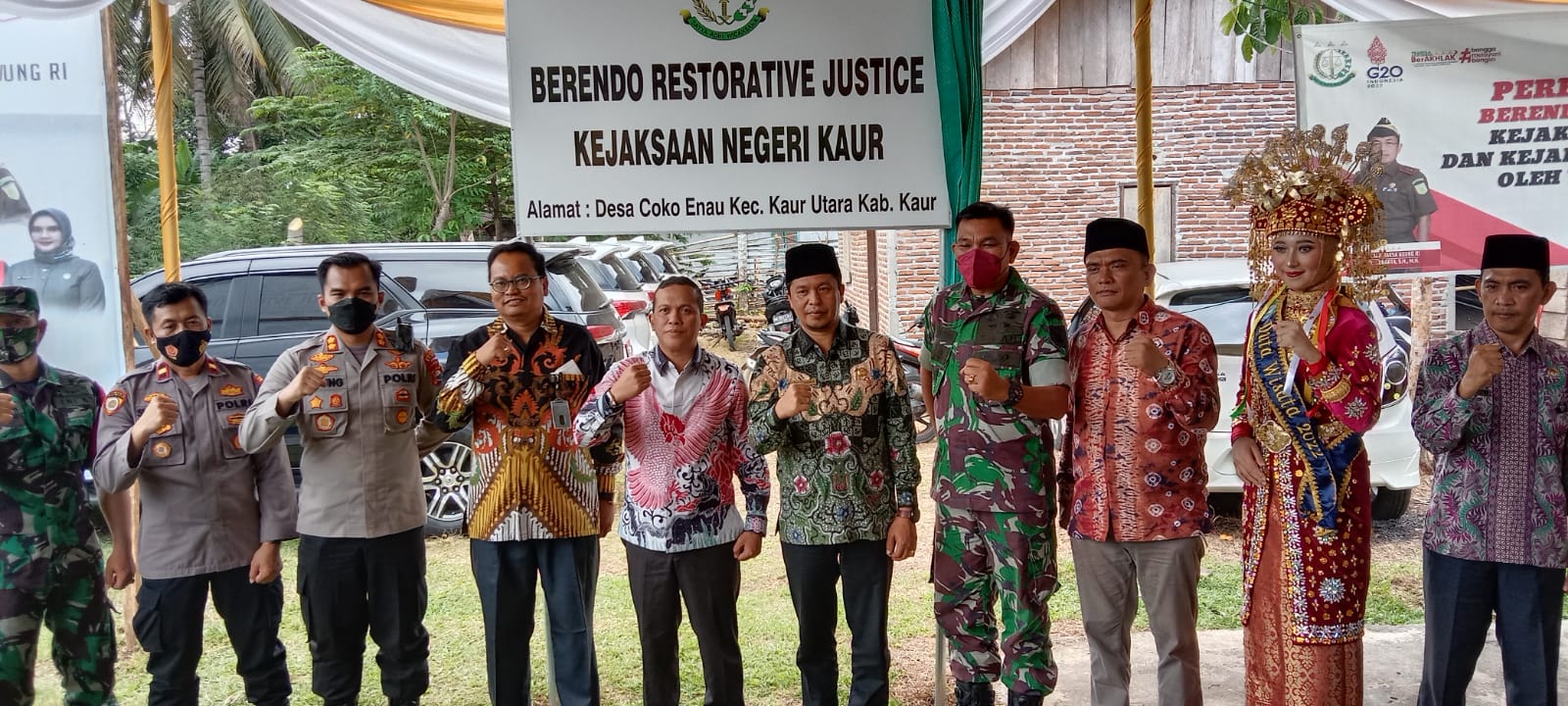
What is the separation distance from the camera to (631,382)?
3.27 metres

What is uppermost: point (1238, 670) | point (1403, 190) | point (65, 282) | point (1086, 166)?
point (1086, 166)

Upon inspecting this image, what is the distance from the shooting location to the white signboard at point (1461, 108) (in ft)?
15.0

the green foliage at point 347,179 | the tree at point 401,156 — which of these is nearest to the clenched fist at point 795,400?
the green foliage at point 347,179

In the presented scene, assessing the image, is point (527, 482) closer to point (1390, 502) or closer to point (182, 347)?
point (182, 347)

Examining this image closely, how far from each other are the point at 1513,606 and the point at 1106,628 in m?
1.27

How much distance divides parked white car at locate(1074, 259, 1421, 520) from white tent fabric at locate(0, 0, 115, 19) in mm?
5334

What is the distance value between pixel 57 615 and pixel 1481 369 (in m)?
4.55

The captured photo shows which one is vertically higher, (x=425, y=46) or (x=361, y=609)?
(x=425, y=46)

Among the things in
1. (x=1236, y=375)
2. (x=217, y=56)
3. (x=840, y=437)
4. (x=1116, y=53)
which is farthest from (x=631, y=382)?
(x=217, y=56)

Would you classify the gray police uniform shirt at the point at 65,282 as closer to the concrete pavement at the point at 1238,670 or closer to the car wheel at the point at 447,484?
the car wheel at the point at 447,484

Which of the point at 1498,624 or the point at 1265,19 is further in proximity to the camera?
the point at 1265,19

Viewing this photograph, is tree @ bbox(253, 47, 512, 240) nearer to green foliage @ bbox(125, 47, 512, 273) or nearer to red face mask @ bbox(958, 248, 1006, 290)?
green foliage @ bbox(125, 47, 512, 273)

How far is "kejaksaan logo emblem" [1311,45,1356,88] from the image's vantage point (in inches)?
179

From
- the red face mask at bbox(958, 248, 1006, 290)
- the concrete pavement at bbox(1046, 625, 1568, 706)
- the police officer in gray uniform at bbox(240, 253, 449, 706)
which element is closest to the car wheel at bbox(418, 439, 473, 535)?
the police officer in gray uniform at bbox(240, 253, 449, 706)
